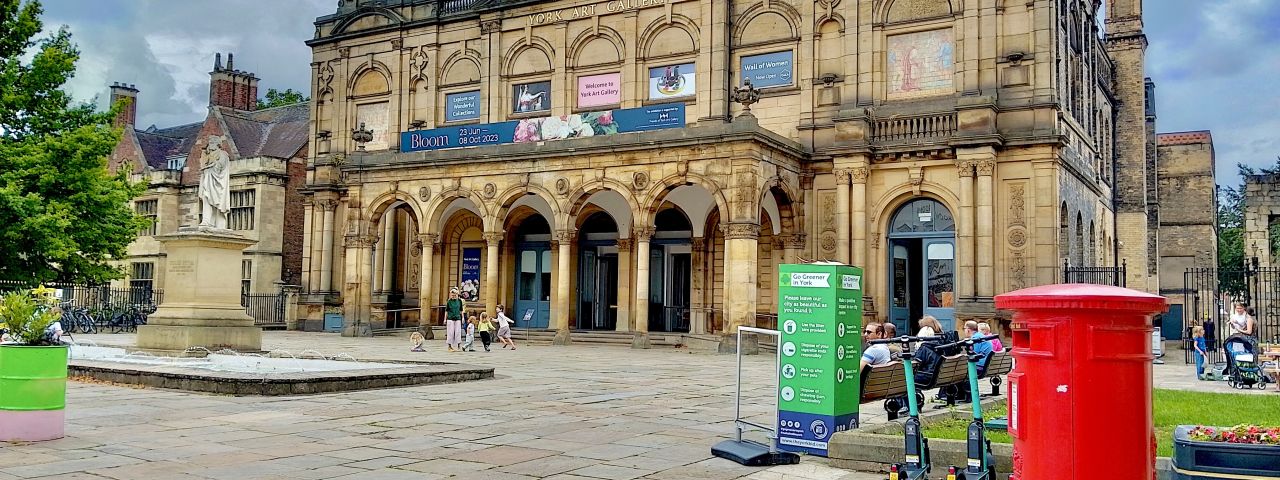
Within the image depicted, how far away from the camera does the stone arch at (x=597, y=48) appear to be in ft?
101

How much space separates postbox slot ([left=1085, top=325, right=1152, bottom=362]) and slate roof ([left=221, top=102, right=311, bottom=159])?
39.9 metres

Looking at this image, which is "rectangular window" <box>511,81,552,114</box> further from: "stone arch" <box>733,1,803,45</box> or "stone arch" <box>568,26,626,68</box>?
"stone arch" <box>733,1,803,45</box>

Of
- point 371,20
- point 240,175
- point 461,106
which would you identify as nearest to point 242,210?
point 240,175

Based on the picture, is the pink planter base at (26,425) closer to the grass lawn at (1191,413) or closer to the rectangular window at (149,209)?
the grass lawn at (1191,413)

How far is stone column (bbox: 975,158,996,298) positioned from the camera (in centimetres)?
2489

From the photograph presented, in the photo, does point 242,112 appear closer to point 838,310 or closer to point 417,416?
point 417,416

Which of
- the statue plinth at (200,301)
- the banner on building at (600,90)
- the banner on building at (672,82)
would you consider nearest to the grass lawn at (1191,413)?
the statue plinth at (200,301)

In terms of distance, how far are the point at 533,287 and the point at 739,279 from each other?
413 inches

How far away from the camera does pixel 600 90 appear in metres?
30.8

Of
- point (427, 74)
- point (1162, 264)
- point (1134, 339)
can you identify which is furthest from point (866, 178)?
point (1162, 264)

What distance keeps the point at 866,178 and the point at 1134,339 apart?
22218 mm

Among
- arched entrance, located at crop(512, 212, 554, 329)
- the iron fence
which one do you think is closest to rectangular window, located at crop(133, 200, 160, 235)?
arched entrance, located at crop(512, 212, 554, 329)

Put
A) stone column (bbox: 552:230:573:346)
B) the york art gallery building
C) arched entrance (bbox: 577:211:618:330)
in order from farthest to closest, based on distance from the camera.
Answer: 1. arched entrance (bbox: 577:211:618:330)
2. stone column (bbox: 552:230:573:346)
3. the york art gallery building

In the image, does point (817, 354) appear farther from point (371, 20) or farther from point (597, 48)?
point (371, 20)
